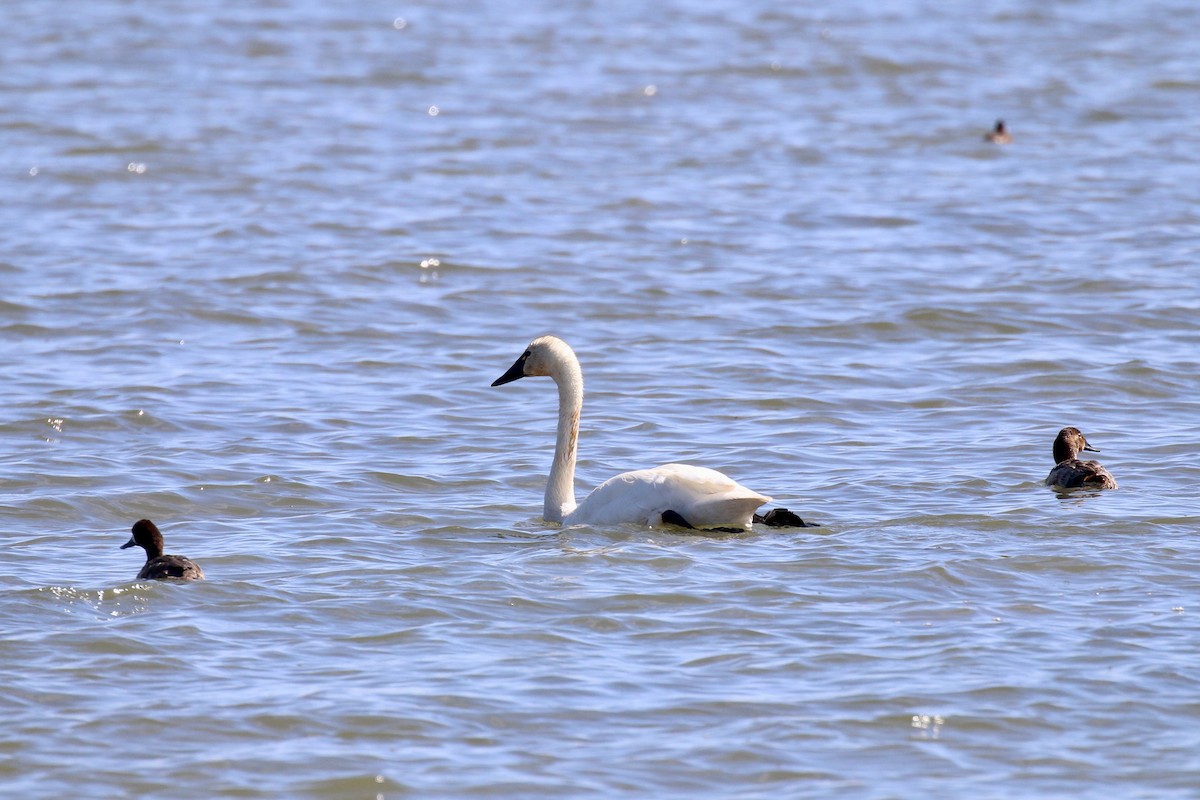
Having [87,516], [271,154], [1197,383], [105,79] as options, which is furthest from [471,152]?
[87,516]

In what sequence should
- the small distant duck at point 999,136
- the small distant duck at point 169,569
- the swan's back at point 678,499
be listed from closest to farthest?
the small distant duck at point 169,569 < the swan's back at point 678,499 < the small distant duck at point 999,136

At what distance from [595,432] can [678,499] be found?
2767mm

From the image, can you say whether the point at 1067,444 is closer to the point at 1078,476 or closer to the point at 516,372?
the point at 1078,476

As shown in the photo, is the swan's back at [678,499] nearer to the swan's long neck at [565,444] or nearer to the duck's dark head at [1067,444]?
the swan's long neck at [565,444]

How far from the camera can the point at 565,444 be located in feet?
32.9

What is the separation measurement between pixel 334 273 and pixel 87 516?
7204mm

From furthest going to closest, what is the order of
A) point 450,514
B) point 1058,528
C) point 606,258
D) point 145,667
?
point 606,258, point 450,514, point 1058,528, point 145,667

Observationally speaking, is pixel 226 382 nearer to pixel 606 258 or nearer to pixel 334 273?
pixel 334 273

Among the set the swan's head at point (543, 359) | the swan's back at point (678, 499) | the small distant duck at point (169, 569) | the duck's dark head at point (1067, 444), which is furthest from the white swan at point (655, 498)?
the duck's dark head at point (1067, 444)

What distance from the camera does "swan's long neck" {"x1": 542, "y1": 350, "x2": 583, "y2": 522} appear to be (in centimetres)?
973

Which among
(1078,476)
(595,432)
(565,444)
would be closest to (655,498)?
(565,444)

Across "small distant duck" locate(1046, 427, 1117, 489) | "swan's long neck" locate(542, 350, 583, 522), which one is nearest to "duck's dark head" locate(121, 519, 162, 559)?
"swan's long neck" locate(542, 350, 583, 522)

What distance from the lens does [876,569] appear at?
8.46 metres

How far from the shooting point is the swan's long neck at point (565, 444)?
383 inches
